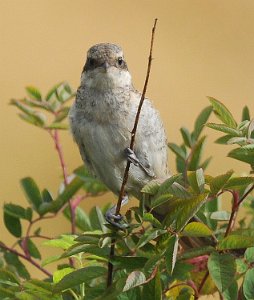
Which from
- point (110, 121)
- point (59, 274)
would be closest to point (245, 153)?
point (59, 274)

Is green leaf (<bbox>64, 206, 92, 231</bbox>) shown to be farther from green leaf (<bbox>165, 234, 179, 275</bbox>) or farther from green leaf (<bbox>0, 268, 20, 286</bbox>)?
green leaf (<bbox>165, 234, 179, 275</bbox>)

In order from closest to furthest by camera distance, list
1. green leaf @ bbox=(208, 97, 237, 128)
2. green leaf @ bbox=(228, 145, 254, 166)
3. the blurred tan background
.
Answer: green leaf @ bbox=(228, 145, 254, 166)
green leaf @ bbox=(208, 97, 237, 128)
the blurred tan background

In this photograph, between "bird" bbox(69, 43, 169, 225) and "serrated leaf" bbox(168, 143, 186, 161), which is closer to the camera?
"serrated leaf" bbox(168, 143, 186, 161)

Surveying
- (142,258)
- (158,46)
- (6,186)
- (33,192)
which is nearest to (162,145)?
(33,192)

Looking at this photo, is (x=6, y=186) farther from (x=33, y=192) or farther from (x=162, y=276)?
(x=162, y=276)

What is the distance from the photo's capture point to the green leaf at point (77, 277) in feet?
3.89

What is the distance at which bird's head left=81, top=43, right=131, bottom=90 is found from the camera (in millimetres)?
1966

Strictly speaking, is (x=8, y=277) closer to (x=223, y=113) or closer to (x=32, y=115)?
(x=223, y=113)

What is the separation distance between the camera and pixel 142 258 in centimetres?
118

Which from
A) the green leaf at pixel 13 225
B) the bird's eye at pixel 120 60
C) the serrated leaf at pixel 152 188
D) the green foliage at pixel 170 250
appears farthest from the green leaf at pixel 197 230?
the bird's eye at pixel 120 60

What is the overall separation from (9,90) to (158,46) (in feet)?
2.12

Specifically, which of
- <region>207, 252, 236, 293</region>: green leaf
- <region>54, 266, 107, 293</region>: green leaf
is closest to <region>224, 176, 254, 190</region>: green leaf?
<region>207, 252, 236, 293</region>: green leaf

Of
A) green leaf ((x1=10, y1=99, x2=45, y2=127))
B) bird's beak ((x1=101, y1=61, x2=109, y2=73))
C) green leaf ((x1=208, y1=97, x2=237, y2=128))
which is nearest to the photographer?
green leaf ((x1=208, y1=97, x2=237, y2=128))

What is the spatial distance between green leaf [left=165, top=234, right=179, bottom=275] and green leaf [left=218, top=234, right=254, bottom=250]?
7cm
